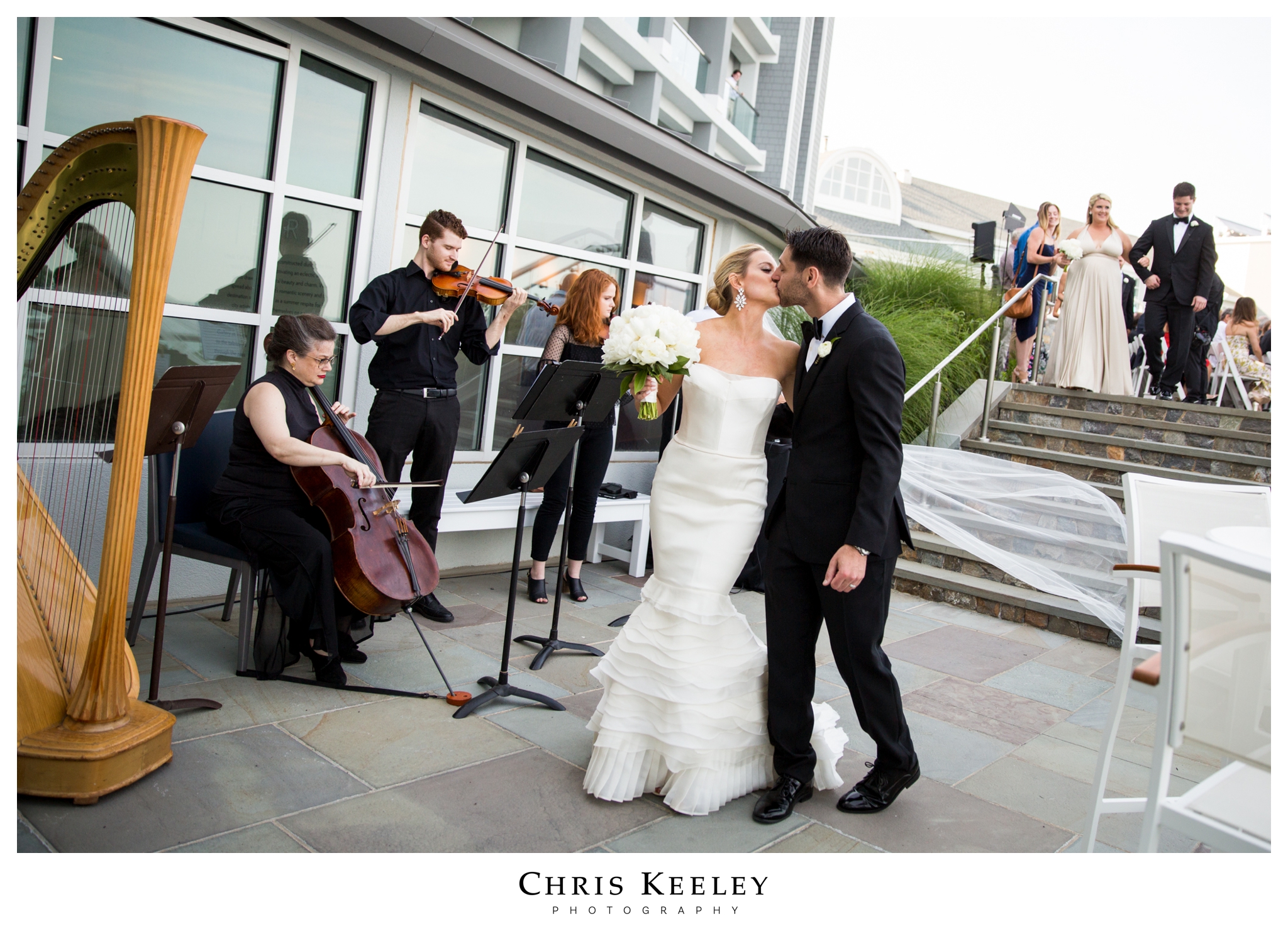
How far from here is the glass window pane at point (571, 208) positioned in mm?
5887

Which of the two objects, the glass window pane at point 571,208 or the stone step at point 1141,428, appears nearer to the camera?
the glass window pane at point 571,208

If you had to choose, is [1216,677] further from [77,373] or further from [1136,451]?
[1136,451]

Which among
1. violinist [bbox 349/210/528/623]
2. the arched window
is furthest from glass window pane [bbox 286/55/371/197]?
the arched window

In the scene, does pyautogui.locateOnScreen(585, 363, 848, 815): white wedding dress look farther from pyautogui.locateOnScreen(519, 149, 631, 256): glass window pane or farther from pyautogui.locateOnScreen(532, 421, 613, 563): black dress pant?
pyautogui.locateOnScreen(519, 149, 631, 256): glass window pane

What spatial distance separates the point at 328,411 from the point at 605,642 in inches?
73.9

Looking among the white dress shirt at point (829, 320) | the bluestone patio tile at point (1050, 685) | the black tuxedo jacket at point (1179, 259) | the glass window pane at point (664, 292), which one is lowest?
the bluestone patio tile at point (1050, 685)

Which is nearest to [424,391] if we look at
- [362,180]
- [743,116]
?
[362,180]

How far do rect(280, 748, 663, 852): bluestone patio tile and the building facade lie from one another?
1.90 metres

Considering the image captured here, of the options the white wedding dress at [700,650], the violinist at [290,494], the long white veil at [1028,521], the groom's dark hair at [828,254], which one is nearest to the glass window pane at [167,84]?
the violinist at [290,494]

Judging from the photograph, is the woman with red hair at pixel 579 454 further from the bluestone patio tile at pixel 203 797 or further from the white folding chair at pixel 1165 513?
the white folding chair at pixel 1165 513

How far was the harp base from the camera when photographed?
2543mm

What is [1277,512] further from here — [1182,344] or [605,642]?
[1182,344]

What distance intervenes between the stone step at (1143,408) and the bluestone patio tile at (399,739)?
671 cm
